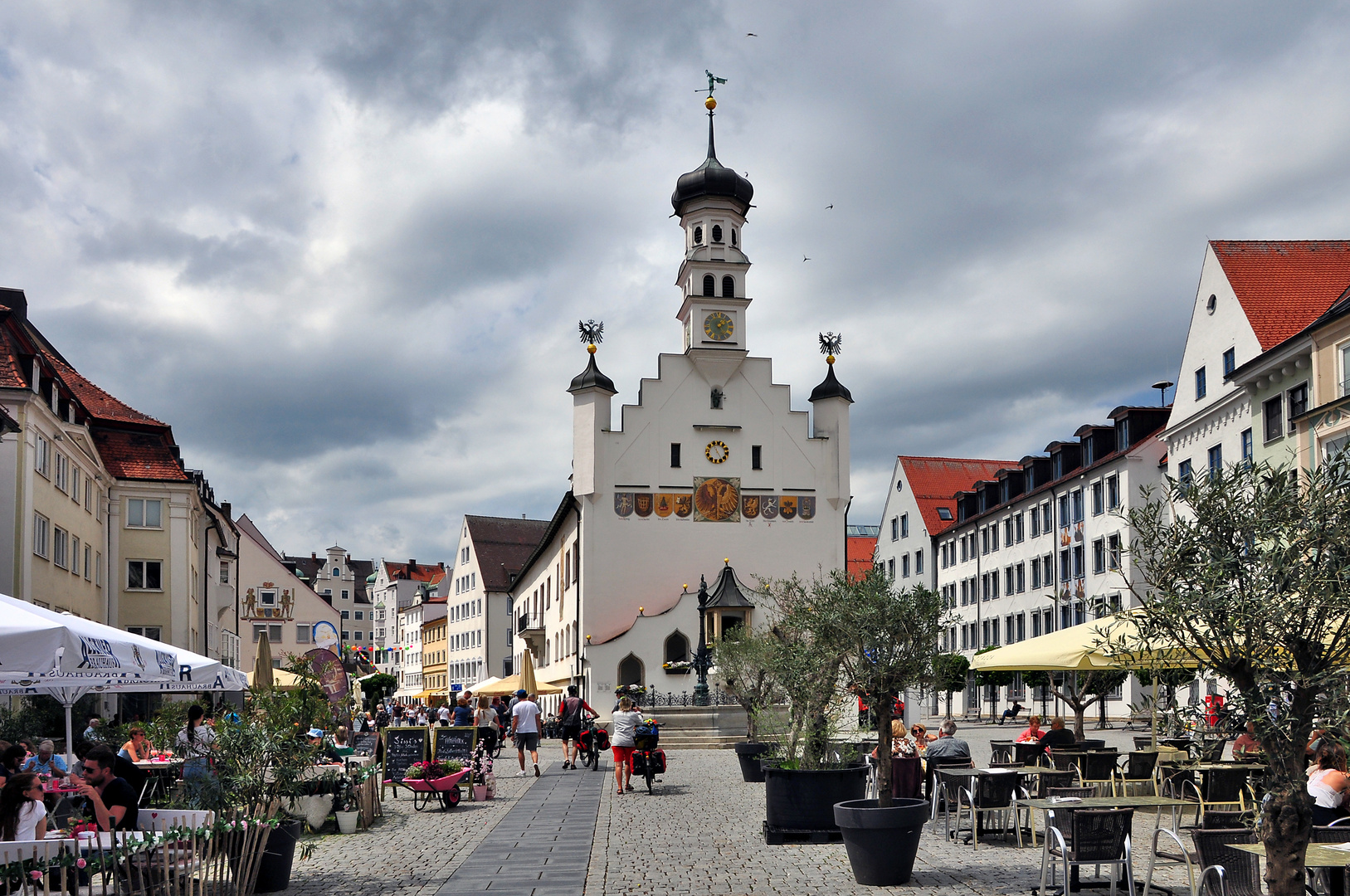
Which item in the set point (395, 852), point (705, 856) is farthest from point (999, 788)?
point (395, 852)

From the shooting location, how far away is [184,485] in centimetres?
4206

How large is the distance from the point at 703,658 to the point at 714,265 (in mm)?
19851

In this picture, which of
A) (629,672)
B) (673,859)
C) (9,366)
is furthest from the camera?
(629,672)

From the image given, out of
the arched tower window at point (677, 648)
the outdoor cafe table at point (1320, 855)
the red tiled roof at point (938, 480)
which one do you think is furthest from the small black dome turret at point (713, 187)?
the outdoor cafe table at point (1320, 855)

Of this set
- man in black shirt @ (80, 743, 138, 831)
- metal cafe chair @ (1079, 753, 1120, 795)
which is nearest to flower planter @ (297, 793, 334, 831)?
man in black shirt @ (80, 743, 138, 831)

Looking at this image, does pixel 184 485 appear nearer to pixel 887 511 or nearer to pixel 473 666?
pixel 887 511

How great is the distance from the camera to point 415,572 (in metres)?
166

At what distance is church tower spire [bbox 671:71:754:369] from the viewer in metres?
54.0

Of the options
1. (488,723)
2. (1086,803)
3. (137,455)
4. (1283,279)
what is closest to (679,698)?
(488,723)

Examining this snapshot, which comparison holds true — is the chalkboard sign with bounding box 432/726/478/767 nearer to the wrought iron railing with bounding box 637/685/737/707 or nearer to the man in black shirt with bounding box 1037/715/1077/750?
the man in black shirt with bounding box 1037/715/1077/750

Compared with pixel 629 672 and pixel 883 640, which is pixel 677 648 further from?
pixel 883 640

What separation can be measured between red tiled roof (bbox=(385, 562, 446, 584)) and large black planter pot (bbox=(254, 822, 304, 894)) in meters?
146

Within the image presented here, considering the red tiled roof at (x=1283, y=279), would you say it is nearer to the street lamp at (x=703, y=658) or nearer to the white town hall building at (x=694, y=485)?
the white town hall building at (x=694, y=485)

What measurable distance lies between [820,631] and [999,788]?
2.63 metres
